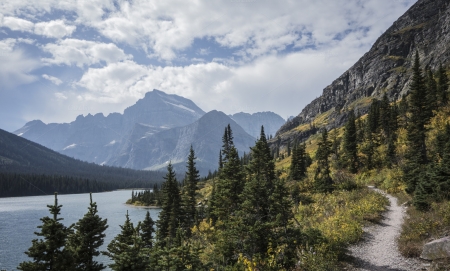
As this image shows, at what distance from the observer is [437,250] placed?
1148cm

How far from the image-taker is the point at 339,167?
53.4 m

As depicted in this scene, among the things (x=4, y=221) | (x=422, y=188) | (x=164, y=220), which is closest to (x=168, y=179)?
(x=164, y=220)

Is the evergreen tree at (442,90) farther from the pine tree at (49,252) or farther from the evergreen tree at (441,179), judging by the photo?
the pine tree at (49,252)

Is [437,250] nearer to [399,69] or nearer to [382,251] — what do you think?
[382,251]

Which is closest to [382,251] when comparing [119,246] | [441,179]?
[441,179]

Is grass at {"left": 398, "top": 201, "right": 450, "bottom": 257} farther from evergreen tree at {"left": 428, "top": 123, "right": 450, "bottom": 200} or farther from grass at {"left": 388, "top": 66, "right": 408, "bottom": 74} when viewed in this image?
grass at {"left": 388, "top": 66, "right": 408, "bottom": 74}

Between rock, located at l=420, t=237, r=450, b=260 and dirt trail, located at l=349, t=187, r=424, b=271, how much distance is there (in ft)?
1.71

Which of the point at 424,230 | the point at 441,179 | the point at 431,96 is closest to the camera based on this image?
the point at 424,230

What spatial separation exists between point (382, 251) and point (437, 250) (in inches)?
115

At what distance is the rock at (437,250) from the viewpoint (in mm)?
11173

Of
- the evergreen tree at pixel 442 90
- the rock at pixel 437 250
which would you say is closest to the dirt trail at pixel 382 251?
the rock at pixel 437 250

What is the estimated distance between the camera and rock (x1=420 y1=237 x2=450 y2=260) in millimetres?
11173

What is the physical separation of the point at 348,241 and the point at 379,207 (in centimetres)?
980

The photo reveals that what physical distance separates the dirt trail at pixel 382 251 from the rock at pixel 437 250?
523 millimetres
